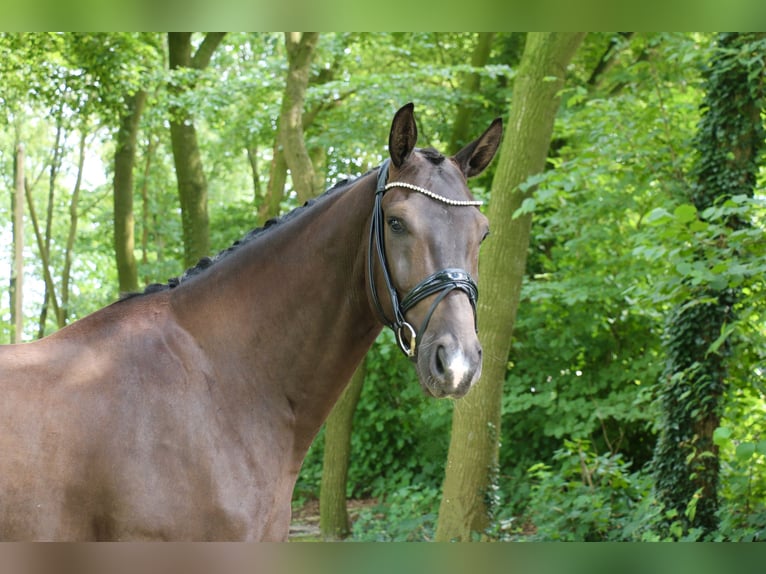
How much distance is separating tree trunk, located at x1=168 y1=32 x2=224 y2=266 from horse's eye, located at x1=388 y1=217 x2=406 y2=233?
1058cm

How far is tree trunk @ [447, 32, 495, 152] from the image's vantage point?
13.4m

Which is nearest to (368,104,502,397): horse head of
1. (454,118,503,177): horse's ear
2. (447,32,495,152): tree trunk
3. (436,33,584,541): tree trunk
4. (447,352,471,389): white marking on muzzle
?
(447,352,471,389): white marking on muzzle

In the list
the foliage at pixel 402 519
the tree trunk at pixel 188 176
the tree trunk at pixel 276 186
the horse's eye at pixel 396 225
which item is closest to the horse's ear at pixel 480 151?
the horse's eye at pixel 396 225

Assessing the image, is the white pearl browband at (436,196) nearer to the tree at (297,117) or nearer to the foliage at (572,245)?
the foliage at (572,245)

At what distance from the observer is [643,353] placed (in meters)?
11.7

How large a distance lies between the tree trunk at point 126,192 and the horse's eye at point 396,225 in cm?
1272

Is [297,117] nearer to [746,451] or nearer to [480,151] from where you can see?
[746,451]

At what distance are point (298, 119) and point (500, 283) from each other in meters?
4.09

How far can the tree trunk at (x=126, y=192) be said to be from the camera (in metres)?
14.9

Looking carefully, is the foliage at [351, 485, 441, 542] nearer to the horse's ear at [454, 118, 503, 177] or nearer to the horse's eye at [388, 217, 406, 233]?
the horse's ear at [454, 118, 503, 177]

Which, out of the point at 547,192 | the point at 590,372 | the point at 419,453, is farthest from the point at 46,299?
the point at 547,192

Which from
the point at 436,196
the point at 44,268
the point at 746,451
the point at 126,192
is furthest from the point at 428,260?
the point at 44,268

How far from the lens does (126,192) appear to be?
50.1 ft
